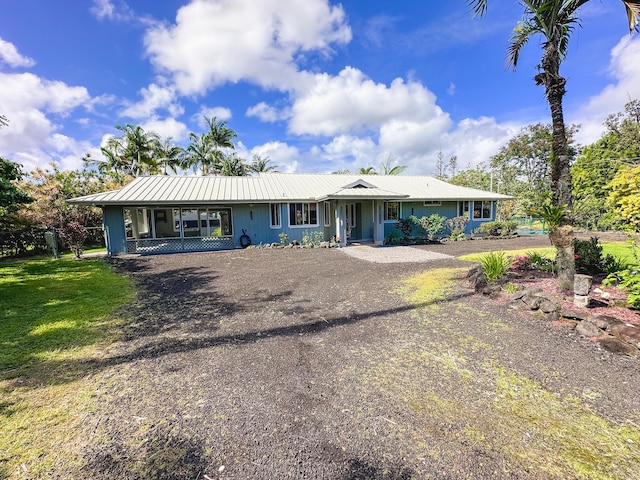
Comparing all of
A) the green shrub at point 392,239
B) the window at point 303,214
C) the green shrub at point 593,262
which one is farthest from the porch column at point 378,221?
the green shrub at point 593,262

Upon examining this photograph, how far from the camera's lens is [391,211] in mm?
17703

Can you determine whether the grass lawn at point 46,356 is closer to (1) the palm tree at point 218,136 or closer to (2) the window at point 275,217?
(2) the window at point 275,217

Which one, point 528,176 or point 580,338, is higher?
point 528,176

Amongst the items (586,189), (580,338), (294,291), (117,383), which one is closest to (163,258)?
(294,291)

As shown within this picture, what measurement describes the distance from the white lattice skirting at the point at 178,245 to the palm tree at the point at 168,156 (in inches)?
752

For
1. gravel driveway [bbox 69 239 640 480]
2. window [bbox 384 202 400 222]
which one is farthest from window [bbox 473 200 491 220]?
gravel driveway [bbox 69 239 640 480]

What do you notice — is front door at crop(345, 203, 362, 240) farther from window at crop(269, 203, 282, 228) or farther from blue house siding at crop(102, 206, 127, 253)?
blue house siding at crop(102, 206, 127, 253)

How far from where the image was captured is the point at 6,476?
Result: 2088mm

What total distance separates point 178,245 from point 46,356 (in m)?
12.0

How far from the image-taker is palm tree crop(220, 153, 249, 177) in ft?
105

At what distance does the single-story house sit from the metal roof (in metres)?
0.04

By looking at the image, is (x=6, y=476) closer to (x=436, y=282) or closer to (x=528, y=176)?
(x=436, y=282)

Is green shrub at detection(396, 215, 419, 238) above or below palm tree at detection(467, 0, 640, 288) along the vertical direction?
below

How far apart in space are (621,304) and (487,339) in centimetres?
255
